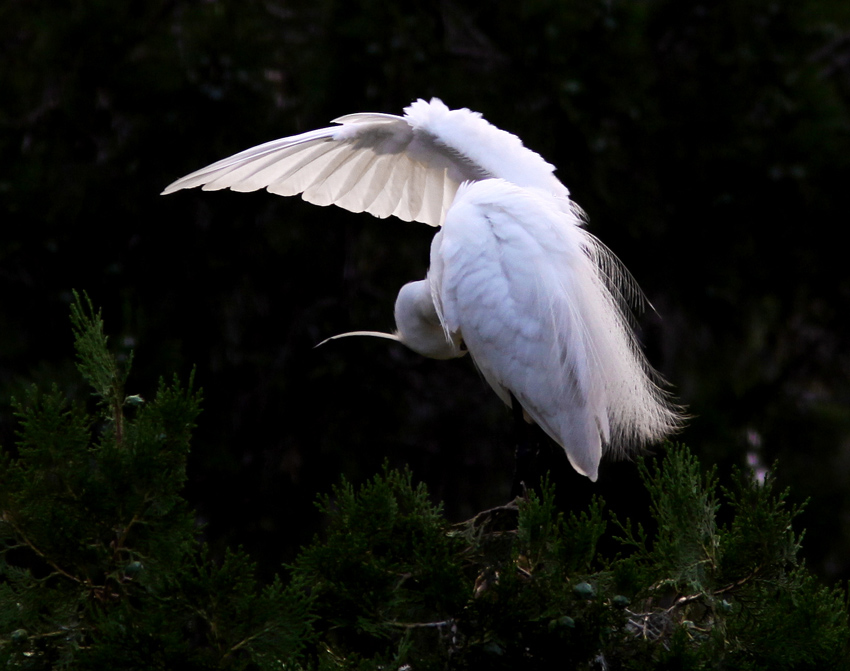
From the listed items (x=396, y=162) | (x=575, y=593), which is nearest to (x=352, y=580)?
(x=575, y=593)

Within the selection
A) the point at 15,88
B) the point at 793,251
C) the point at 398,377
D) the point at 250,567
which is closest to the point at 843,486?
the point at 793,251

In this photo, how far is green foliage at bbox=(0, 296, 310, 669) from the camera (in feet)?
4.40

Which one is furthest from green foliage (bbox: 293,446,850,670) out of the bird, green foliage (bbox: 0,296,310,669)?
the bird

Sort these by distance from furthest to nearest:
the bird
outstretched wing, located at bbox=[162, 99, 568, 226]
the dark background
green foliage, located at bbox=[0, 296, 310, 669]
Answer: the dark background < outstretched wing, located at bbox=[162, 99, 568, 226] < the bird < green foliage, located at bbox=[0, 296, 310, 669]

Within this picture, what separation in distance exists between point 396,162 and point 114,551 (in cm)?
132

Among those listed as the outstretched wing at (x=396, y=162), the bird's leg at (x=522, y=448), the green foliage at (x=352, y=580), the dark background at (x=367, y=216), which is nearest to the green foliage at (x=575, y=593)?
the green foliage at (x=352, y=580)

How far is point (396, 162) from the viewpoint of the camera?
2.46 meters

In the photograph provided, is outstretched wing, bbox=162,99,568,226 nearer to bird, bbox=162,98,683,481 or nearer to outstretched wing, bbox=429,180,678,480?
bird, bbox=162,98,683,481

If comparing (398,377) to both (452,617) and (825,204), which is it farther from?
(452,617)

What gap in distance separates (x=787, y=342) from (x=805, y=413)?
1.38 feet

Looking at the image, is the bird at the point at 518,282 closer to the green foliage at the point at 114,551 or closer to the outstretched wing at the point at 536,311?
the outstretched wing at the point at 536,311

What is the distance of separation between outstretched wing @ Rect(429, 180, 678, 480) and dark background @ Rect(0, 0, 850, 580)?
1114 mm

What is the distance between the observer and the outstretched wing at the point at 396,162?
2.23 m

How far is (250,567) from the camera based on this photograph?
136 cm
